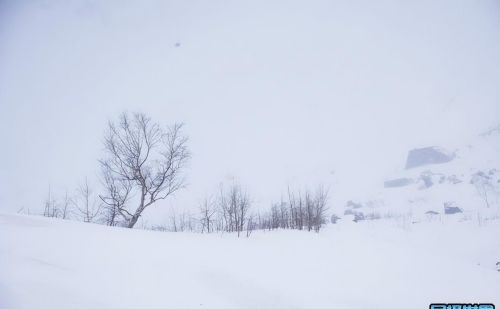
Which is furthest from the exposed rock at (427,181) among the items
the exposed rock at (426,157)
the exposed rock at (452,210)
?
the exposed rock at (452,210)

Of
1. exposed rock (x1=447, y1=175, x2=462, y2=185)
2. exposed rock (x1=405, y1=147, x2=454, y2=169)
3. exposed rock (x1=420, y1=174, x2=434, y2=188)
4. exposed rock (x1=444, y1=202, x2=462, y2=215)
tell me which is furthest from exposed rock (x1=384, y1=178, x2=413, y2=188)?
exposed rock (x1=444, y1=202, x2=462, y2=215)

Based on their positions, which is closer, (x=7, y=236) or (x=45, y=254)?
(x=45, y=254)

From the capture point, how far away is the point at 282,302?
15.1ft

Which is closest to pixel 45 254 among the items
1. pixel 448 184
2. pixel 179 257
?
pixel 179 257

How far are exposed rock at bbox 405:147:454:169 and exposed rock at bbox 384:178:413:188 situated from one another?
18.2 m

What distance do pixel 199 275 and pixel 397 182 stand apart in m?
124

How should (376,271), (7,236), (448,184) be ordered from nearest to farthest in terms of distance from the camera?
1. (7,236)
2. (376,271)
3. (448,184)

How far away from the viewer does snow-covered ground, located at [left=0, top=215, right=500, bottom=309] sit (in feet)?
10.7

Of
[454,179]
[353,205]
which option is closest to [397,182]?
[454,179]

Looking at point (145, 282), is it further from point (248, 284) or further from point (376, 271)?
point (376, 271)

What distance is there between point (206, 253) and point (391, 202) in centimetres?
9500

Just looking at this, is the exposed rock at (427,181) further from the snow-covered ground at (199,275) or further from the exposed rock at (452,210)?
the snow-covered ground at (199,275)

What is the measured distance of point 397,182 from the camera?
110m

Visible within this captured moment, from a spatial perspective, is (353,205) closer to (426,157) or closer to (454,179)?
(454,179)
